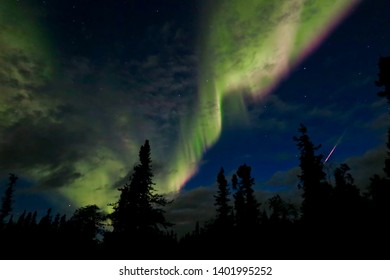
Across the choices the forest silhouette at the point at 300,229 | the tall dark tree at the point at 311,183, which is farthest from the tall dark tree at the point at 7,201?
the tall dark tree at the point at 311,183

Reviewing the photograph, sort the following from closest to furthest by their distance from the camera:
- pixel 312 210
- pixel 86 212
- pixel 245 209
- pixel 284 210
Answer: pixel 312 210, pixel 245 209, pixel 86 212, pixel 284 210

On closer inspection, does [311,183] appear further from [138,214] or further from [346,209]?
[138,214]

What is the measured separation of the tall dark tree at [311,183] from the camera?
34406 millimetres

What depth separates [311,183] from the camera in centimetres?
3641

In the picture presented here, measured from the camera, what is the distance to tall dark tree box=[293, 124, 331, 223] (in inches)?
1355

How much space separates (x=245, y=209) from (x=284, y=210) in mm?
41071

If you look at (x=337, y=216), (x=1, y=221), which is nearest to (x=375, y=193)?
(x=337, y=216)

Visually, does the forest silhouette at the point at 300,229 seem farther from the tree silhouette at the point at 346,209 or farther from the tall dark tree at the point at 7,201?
A: the tall dark tree at the point at 7,201
